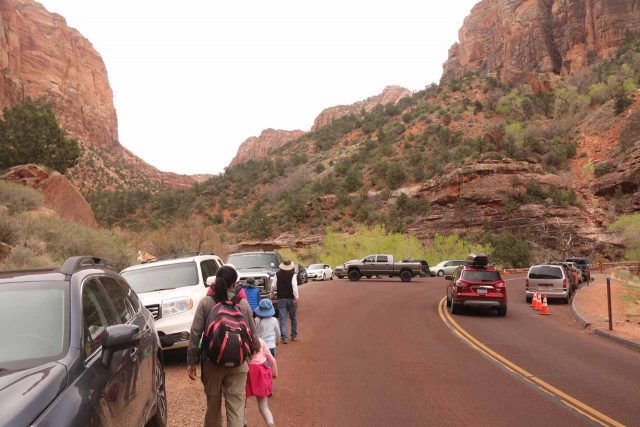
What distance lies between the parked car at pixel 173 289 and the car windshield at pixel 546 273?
16458 millimetres

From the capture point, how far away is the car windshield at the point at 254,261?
1675 centimetres

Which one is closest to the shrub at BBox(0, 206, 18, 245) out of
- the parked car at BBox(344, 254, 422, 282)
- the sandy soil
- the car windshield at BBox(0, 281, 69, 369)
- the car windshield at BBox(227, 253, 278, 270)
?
the car windshield at BBox(227, 253, 278, 270)

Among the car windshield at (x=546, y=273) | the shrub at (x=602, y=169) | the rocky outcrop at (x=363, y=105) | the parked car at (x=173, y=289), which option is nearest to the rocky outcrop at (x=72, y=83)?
the rocky outcrop at (x=363, y=105)

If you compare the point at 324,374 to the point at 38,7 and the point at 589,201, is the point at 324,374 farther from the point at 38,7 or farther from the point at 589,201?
the point at 38,7

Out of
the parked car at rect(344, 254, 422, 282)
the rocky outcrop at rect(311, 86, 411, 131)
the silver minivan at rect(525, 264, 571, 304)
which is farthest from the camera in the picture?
the rocky outcrop at rect(311, 86, 411, 131)

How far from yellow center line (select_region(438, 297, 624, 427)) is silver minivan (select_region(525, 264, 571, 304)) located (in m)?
9.95

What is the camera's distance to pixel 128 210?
63375 mm

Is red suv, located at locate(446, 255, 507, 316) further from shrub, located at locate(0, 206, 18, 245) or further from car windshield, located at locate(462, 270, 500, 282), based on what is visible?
shrub, located at locate(0, 206, 18, 245)

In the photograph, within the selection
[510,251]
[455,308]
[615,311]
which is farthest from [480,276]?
[510,251]

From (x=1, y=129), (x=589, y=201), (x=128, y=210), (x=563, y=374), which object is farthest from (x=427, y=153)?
(x=563, y=374)

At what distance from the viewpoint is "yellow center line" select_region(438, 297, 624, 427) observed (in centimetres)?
650

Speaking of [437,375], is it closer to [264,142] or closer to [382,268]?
[382,268]

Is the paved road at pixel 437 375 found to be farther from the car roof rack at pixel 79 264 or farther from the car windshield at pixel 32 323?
the car windshield at pixel 32 323

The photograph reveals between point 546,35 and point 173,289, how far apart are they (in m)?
106
